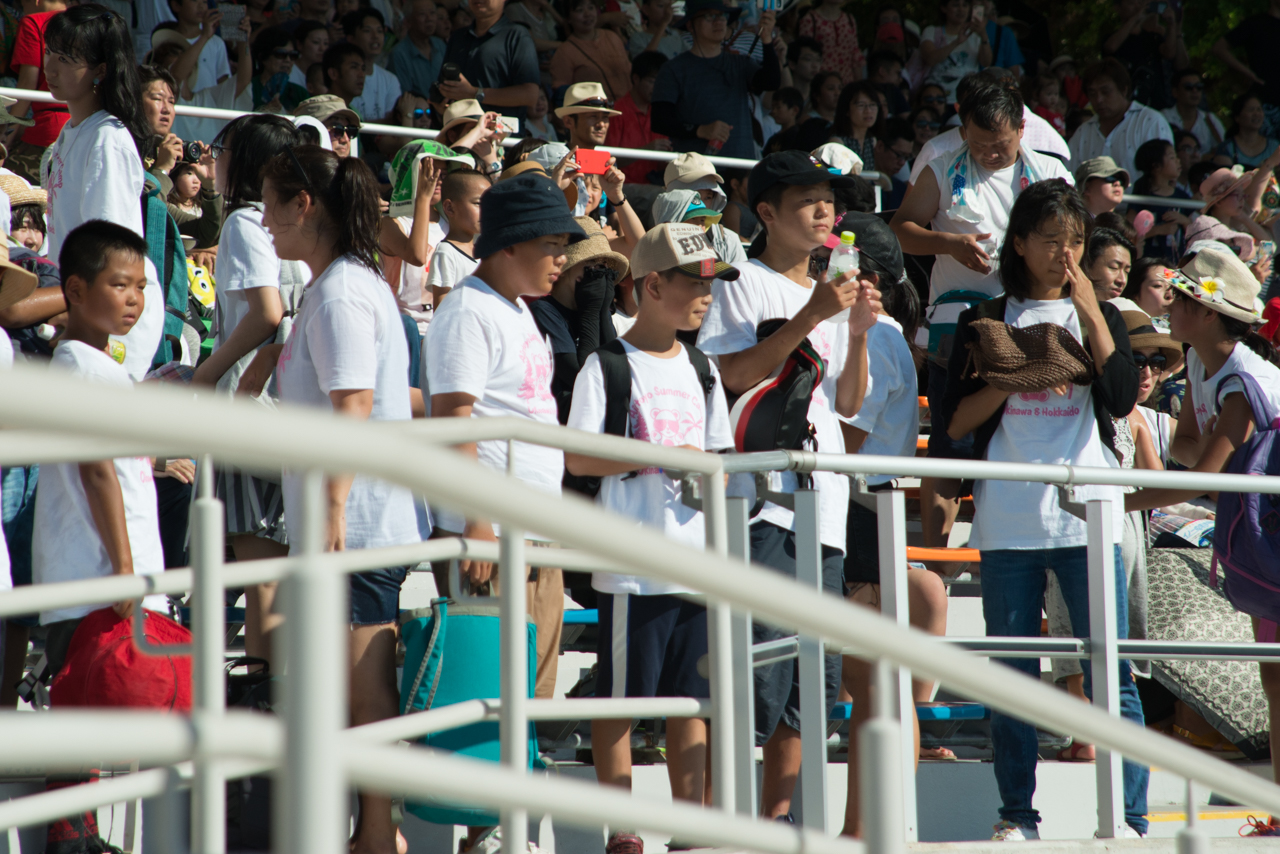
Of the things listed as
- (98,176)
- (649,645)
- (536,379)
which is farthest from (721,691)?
(98,176)

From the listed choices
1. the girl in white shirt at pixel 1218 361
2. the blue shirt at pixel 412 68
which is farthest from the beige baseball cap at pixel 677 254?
the blue shirt at pixel 412 68

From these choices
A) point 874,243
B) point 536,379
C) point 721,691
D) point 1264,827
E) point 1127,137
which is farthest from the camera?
point 1127,137

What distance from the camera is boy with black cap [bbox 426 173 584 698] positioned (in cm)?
356

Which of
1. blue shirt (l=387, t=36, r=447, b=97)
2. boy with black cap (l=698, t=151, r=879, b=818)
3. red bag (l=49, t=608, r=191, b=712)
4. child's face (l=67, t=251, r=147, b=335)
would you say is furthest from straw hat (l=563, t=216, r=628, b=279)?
blue shirt (l=387, t=36, r=447, b=97)

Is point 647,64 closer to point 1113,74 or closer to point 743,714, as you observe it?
point 1113,74

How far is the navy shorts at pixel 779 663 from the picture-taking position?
3.64 m

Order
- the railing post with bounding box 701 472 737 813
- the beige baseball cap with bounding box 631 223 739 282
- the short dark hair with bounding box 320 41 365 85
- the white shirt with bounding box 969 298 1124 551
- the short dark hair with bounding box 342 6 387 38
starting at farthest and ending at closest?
the short dark hair with bounding box 342 6 387 38
the short dark hair with bounding box 320 41 365 85
the white shirt with bounding box 969 298 1124 551
the beige baseball cap with bounding box 631 223 739 282
the railing post with bounding box 701 472 737 813

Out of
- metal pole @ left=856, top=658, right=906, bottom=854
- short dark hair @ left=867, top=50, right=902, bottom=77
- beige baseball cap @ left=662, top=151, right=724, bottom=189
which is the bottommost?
metal pole @ left=856, top=658, right=906, bottom=854

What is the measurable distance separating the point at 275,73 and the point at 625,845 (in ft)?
22.3

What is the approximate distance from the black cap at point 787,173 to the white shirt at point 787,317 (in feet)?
0.81

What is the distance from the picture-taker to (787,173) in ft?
14.1

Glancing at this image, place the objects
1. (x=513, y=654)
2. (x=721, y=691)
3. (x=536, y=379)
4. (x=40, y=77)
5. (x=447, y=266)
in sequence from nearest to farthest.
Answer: (x=513, y=654) < (x=721, y=691) < (x=536, y=379) < (x=447, y=266) < (x=40, y=77)

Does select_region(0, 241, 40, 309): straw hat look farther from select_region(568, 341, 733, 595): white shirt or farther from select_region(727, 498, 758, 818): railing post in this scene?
select_region(727, 498, 758, 818): railing post

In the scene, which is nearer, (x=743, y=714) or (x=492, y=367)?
(x=743, y=714)
